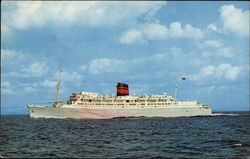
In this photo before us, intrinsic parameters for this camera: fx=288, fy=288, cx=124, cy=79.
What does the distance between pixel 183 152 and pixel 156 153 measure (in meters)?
1.68

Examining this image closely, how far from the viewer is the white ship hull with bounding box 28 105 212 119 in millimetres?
63375

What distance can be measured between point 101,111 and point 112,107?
8.76 ft

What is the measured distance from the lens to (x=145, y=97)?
224 feet

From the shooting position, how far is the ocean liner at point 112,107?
63.8m

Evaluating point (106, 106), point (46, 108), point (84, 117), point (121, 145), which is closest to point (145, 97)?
point (106, 106)

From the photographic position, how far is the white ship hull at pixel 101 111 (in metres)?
63.4

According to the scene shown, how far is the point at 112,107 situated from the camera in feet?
214

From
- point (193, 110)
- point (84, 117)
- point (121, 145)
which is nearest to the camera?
point (121, 145)

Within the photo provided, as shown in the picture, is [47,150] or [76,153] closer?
[76,153]

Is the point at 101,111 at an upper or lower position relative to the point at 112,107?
lower

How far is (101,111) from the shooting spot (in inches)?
2544

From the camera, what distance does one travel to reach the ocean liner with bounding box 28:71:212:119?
63838mm

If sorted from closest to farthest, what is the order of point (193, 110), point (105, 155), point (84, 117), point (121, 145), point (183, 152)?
point (105, 155)
point (183, 152)
point (121, 145)
point (84, 117)
point (193, 110)

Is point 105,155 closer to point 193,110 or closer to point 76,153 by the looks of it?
point 76,153
